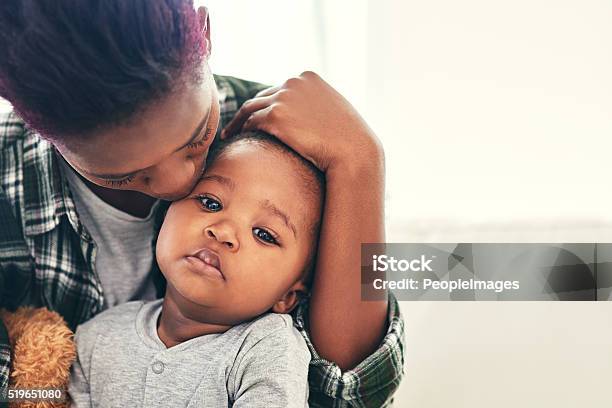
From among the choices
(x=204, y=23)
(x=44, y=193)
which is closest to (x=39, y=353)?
(x=44, y=193)

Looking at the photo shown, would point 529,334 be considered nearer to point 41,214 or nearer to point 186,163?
point 186,163

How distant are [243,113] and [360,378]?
349 mm

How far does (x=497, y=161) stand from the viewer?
94cm

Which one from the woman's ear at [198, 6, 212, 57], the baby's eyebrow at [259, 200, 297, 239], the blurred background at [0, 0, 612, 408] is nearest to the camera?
the woman's ear at [198, 6, 212, 57]

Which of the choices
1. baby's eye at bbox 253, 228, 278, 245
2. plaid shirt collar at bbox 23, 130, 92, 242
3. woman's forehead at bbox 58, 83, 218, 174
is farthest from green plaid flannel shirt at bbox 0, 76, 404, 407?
woman's forehead at bbox 58, 83, 218, 174

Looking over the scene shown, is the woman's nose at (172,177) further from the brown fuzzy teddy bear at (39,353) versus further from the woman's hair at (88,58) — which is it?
the brown fuzzy teddy bear at (39,353)

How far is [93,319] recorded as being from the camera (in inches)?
32.5

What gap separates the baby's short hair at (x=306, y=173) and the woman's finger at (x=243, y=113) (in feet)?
0.13

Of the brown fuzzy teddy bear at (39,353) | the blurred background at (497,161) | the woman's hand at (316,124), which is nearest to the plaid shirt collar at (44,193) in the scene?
the brown fuzzy teddy bear at (39,353)

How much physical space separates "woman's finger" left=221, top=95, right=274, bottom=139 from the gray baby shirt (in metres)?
0.24

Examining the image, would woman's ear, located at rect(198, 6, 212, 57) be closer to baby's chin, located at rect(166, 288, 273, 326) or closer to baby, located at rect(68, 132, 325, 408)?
baby, located at rect(68, 132, 325, 408)

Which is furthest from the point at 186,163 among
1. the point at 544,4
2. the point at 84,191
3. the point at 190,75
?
the point at 544,4

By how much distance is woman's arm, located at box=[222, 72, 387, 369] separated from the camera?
29.6 inches

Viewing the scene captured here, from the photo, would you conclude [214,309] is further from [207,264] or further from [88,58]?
[88,58]
